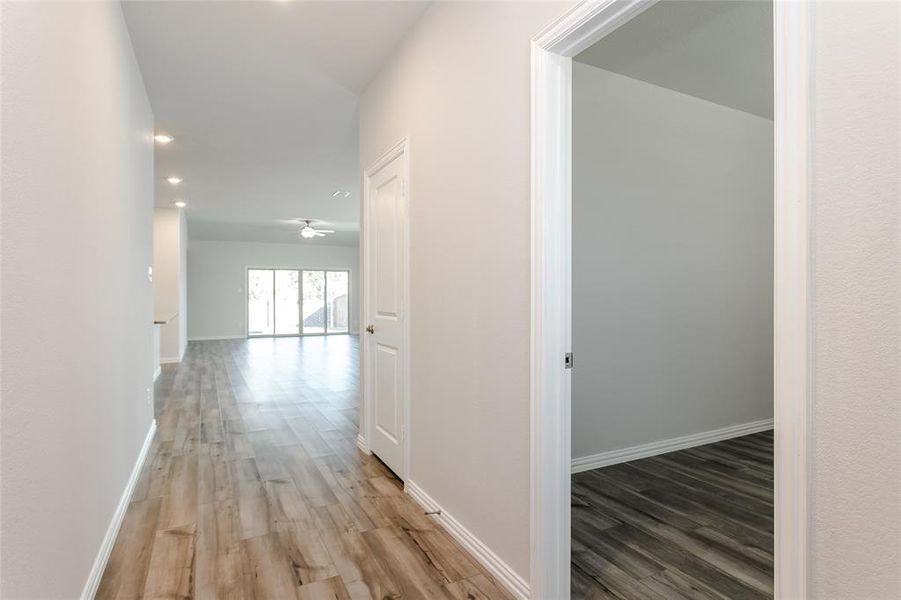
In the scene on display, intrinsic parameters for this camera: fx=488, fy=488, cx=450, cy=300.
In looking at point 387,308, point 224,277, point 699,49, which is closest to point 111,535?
point 387,308

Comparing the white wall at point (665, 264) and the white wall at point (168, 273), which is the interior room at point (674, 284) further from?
the white wall at point (168, 273)

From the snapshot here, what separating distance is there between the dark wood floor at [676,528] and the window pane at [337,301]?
11607 mm

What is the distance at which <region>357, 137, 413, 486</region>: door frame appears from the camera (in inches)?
112

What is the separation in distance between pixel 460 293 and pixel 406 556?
1203mm

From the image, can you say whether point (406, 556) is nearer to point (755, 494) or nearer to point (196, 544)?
point (196, 544)

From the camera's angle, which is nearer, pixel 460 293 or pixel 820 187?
pixel 820 187

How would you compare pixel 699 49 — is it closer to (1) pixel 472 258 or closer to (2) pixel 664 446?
(1) pixel 472 258

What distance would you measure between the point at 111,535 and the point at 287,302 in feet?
38.0

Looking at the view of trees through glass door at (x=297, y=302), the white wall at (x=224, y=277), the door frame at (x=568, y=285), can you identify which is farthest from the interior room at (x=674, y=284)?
the view of trees through glass door at (x=297, y=302)

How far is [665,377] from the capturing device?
3.50 metres

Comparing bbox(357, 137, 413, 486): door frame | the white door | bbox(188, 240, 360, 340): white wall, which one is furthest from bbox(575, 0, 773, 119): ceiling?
bbox(188, 240, 360, 340): white wall

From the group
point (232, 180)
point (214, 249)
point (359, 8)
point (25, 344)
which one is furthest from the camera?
point (214, 249)

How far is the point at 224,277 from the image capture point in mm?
12375

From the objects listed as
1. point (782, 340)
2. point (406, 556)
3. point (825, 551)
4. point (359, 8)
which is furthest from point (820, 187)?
point (359, 8)
